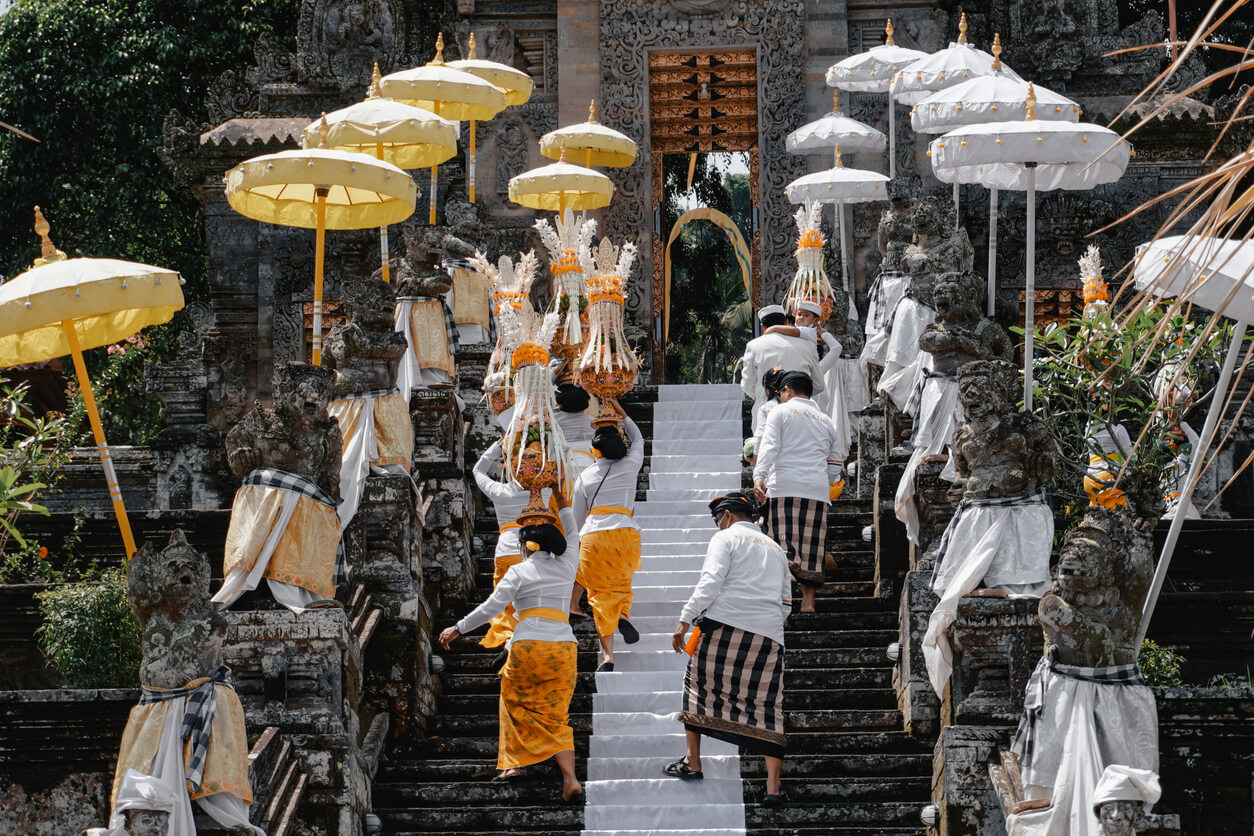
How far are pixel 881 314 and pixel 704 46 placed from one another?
5.52 metres

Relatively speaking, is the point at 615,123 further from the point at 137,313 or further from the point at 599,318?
the point at 137,313

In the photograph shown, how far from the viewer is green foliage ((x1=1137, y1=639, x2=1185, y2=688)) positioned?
30.1 feet

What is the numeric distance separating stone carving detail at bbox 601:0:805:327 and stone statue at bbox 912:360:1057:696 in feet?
29.9

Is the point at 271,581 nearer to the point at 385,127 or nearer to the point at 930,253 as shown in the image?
the point at 385,127

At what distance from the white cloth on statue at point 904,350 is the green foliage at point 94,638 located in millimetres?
4968

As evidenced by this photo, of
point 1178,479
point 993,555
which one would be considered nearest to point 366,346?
point 993,555

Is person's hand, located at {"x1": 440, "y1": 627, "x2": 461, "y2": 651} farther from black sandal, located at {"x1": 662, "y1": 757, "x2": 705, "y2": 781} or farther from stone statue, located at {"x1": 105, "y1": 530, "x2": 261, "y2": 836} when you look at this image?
stone statue, located at {"x1": 105, "y1": 530, "x2": 261, "y2": 836}

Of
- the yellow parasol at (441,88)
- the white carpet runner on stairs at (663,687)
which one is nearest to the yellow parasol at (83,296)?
the white carpet runner on stairs at (663,687)

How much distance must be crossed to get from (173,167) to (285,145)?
1137mm

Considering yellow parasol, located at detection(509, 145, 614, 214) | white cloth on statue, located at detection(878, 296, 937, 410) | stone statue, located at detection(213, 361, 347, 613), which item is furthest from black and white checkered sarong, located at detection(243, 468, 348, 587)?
yellow parasol, located at detection(509, 145, 614, 214)

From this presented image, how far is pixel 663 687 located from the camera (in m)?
10.4

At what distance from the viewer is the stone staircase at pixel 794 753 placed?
933 cm

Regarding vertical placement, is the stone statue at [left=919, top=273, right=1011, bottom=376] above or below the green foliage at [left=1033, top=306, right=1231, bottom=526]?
above

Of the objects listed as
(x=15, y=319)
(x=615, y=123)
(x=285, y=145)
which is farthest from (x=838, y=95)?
(x=15, y=319)
